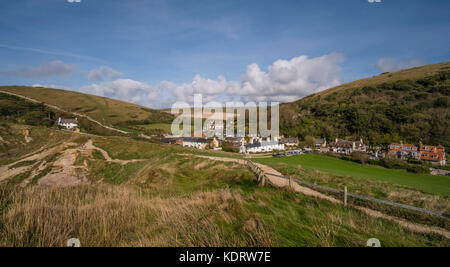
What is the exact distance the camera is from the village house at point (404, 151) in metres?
48.8

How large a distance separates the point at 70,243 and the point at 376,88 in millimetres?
126411

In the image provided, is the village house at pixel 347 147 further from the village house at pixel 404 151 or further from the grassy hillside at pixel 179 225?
the grassy hillside at pixel 179 225

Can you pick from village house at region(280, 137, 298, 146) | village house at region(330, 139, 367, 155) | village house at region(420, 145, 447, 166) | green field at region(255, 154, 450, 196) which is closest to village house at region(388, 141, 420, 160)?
village house at region(420, 145, 447, 166)

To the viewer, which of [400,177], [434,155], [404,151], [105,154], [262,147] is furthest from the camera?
[262,147]

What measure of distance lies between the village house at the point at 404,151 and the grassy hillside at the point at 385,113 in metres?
11.8

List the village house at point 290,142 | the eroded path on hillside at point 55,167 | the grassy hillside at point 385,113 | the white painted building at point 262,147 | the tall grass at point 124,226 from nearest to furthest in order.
A: the tall grass at point 124,226 → the eroded path on hillside at point 55,167 → the white painted building at point 262,147 → the grassy hillside at point 385,113 → the village house at point 290,142

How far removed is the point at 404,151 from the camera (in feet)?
166

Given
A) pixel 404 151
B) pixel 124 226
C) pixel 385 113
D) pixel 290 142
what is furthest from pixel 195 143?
pixel 385 113

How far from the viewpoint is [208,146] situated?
59219 millimetres

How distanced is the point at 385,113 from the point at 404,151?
33322 millimetres

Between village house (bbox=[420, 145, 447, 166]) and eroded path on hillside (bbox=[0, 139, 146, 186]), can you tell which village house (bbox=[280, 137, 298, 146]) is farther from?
eroded path on hillside (bbox=[0, 139, 146, 186])

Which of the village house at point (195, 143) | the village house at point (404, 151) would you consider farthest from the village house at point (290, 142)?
the village house at point (195, 143)

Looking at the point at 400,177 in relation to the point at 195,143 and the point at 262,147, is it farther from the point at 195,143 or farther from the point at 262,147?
the point at 195,143
